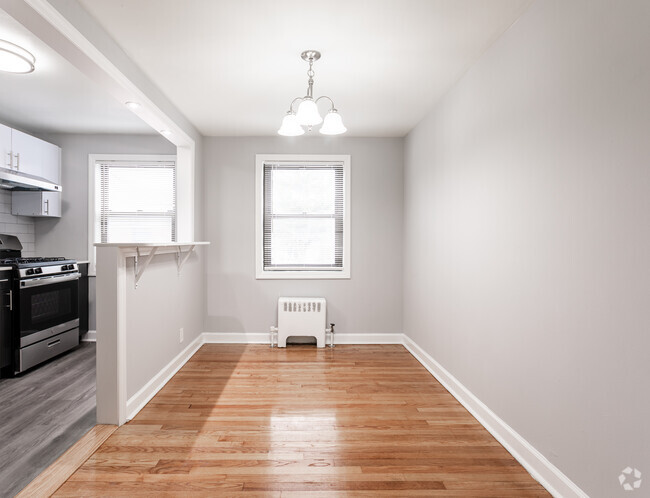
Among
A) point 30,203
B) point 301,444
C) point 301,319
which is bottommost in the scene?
point 301,444

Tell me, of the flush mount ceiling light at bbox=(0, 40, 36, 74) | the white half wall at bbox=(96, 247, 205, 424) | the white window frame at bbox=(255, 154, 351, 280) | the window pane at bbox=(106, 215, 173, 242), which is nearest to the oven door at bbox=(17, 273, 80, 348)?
the window pane at bbox=(106, 215, 173, 242)

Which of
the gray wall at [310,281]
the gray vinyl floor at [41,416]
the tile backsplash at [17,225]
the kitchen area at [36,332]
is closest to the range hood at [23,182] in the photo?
the kitchen area at [36,332]

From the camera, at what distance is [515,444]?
213cm

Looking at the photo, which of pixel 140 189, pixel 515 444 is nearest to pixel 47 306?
pixel 140 189

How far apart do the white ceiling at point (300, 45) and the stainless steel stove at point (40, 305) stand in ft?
6.73

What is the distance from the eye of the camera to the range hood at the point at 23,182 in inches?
137

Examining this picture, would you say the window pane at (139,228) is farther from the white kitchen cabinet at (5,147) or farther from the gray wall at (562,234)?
the gray wall at (562,234)

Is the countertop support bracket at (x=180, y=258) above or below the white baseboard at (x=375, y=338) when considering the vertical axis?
above

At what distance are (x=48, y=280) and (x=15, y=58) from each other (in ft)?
6.55

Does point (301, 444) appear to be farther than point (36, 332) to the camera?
No

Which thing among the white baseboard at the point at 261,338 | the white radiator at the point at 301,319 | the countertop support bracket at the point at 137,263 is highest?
the countertop support bracket at the point at 137,263

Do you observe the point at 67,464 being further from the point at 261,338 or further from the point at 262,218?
the point at 262,218

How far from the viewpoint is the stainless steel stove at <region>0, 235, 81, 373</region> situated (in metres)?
3.29

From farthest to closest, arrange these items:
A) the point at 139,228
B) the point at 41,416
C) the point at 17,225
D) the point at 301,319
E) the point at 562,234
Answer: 1. the point at 139,228
2. the point at 301,319
3. the point at 17,225
4. the point at 41,416
5. the point at 562,234
